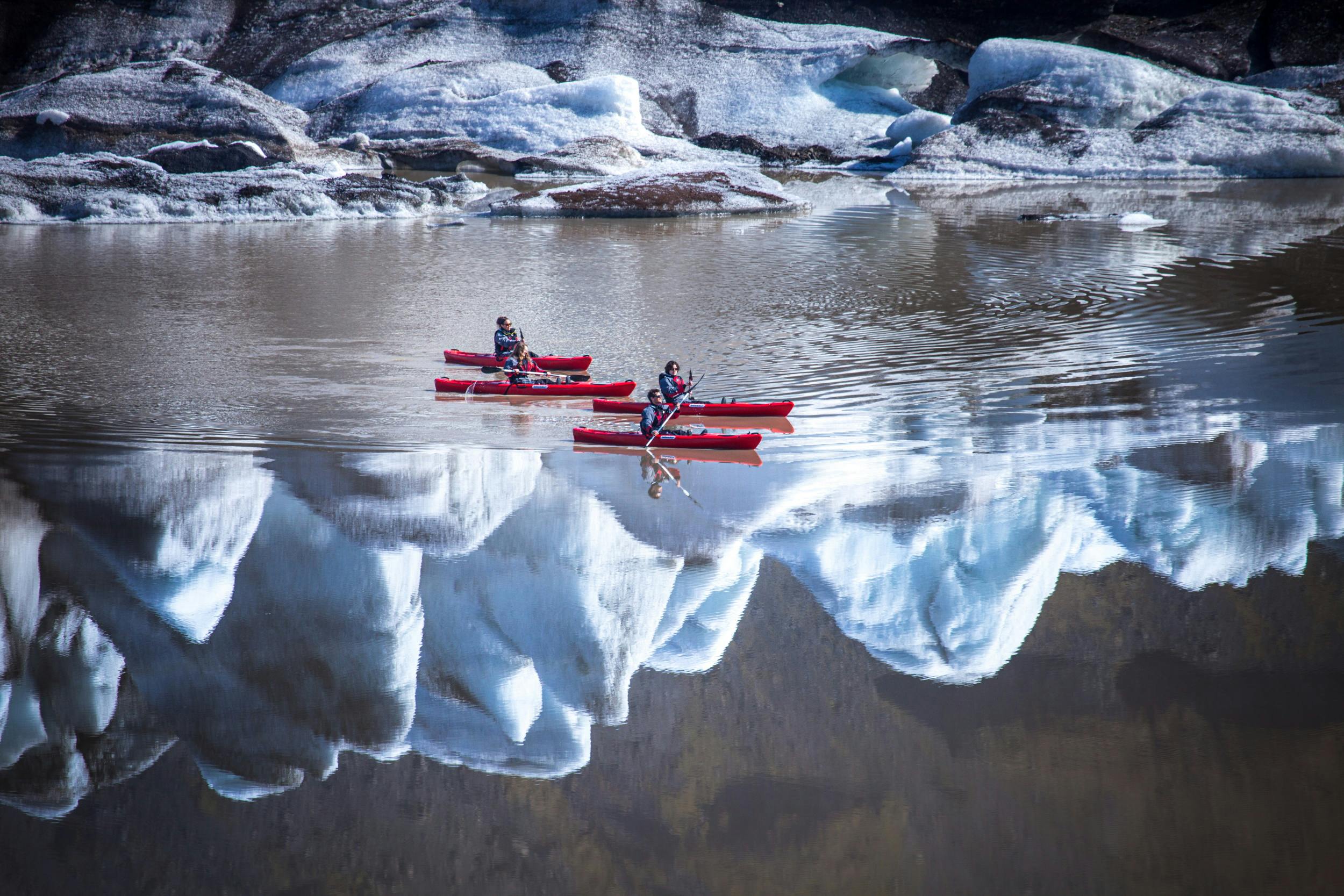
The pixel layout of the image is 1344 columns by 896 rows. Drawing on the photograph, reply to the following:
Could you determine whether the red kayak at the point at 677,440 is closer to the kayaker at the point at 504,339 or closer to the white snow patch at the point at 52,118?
the kayaker at the point at 504,339

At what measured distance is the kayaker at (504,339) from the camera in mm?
11141

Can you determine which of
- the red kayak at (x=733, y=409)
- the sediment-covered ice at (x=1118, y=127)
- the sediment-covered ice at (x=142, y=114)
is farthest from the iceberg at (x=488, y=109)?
the red kayak at (x=733, y=409)

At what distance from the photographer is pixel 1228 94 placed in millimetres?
32156

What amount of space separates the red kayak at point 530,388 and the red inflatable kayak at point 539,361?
54 centimetres

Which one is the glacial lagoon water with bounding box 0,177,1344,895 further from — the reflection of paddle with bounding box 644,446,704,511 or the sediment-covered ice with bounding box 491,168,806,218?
the sediment-covered ice with bounding box 491,168,806,218

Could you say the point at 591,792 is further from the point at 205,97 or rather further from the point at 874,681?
the point at 205,97

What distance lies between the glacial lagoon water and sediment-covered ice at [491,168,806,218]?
44.8ft

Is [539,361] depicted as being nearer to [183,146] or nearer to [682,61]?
[183,146]

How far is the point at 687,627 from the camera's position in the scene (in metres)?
5.43

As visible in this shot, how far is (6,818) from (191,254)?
17004mm

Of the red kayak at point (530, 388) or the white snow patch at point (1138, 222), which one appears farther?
the white snow patch at point (1138, 222)

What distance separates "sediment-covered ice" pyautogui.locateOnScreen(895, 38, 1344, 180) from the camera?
31.1 m

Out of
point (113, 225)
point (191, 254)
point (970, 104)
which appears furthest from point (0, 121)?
point (970, 104)

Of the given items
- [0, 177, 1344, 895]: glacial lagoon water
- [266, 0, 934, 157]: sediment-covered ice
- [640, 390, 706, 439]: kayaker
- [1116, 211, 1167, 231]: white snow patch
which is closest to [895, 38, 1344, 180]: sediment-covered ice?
[266, 0, 934, 157]: sediment-covered ice
